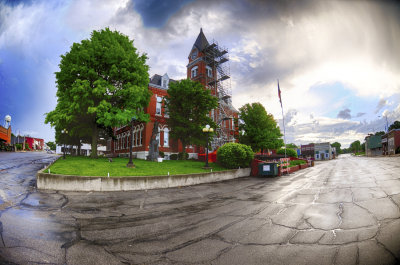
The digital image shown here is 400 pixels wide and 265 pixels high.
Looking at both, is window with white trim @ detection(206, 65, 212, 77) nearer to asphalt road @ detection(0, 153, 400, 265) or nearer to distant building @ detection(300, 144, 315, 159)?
asphalt road @ detection(0, 153, 400, 265)

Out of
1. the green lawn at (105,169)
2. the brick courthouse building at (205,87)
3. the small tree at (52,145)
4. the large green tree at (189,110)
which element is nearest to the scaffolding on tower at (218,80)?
the brick courthouse building at (205,87)

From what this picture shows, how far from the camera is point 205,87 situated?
3425cm

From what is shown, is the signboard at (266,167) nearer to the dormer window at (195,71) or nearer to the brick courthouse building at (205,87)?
the brick courthouse building at (205,87)

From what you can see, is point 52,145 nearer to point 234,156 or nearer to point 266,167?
point 234,156

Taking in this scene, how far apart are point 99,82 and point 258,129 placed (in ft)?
84.1

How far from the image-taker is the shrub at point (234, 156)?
62.2ft

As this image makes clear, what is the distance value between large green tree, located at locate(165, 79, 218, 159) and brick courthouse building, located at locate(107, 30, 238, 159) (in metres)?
4.95

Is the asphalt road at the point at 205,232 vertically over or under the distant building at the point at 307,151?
over

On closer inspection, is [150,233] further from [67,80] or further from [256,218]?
[67,80]

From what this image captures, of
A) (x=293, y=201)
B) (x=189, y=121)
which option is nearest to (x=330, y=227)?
(x=293, y=201)

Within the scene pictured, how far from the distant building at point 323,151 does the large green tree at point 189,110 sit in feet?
305

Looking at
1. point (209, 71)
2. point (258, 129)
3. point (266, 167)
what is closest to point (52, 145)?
point (209, 71)

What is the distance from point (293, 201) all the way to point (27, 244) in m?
8.33

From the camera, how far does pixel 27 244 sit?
3.80 metres
